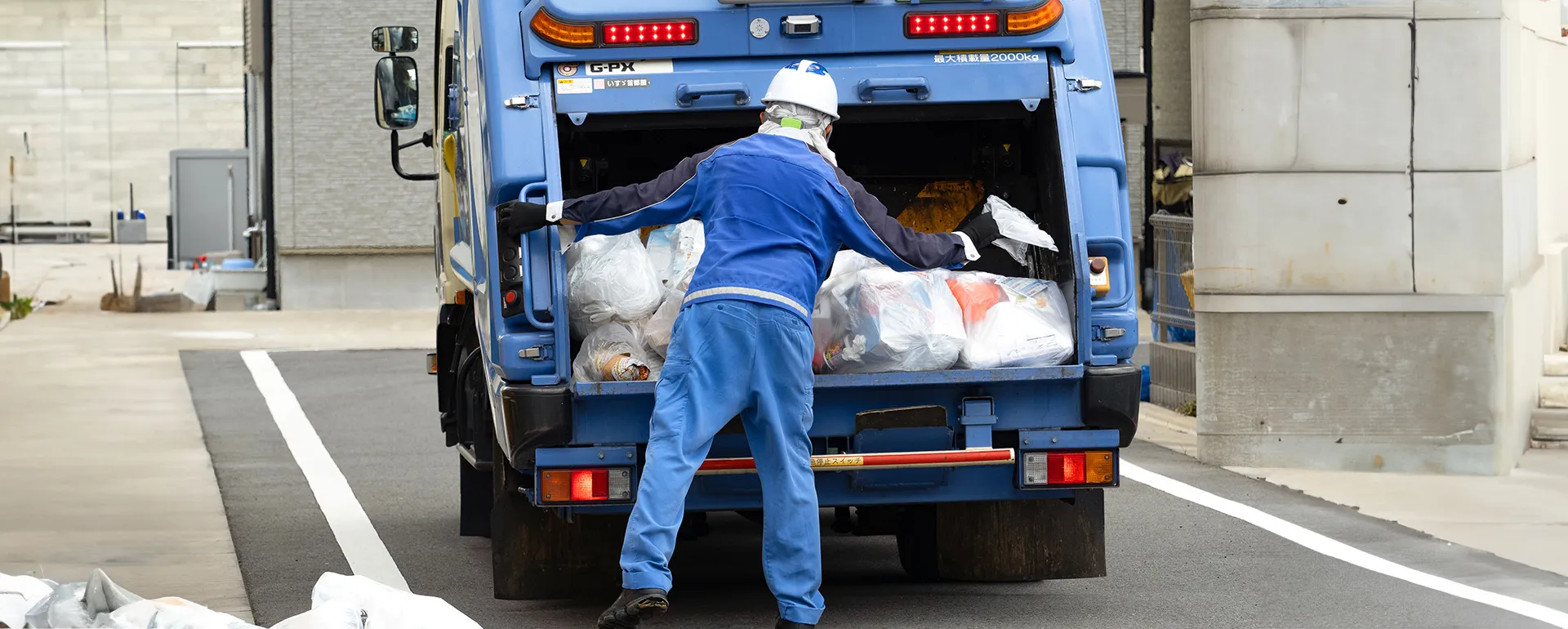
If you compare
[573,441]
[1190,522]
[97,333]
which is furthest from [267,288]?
[573,441]

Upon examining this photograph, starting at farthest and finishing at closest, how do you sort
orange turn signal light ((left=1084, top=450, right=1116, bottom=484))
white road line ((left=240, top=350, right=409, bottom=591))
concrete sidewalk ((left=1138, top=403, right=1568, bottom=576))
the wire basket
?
the wire basket → concrete sidewalk ((left=1138, top=403, right=1568, bottom=576)) → white road line ((left=240, top=350, right=409, bottom=591)) → orange turn signal light ((left=1084, top=450, right=1116, bottom=484))

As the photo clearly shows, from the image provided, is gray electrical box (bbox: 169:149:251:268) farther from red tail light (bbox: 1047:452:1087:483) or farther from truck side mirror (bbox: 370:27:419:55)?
red tail light (bbox: 1047:452:1087:483)

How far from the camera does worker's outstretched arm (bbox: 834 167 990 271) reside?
620 centimetres

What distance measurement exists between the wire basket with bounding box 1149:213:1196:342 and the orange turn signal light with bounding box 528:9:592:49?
6817mm

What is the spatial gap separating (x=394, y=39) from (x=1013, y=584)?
12.3ft

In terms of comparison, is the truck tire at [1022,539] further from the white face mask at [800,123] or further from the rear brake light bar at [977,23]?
the rear brake light bar at [977,23]

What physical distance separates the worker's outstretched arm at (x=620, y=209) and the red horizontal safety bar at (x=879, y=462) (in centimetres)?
79

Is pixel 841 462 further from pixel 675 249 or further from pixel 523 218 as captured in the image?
pixel 523 218

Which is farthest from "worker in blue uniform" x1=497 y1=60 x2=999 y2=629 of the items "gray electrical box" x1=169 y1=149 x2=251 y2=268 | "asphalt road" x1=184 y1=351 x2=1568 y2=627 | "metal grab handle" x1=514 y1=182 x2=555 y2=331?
"gray electrical box" x1=169 y1=149 x2=251 y2=268

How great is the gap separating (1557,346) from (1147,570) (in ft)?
21.6

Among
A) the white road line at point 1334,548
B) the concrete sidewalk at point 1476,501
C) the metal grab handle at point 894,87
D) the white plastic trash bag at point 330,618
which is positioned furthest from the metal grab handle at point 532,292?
the concrete sidewalk at point 1476,501

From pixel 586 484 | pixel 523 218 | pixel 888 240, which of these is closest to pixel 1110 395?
pixel 888 240

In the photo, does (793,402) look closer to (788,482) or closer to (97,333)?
(788,482)

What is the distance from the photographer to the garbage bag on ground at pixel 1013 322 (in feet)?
21.0
